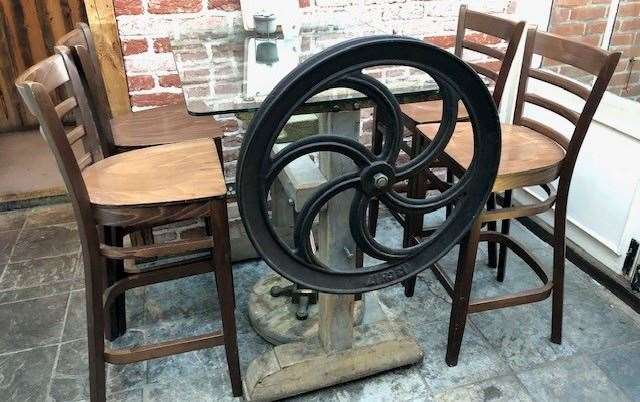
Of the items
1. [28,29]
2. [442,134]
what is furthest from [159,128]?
[28,29]

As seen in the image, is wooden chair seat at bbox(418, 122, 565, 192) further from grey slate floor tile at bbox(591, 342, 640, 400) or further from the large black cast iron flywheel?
grey slate floor tile at bbox(591, 342, 640, 400)

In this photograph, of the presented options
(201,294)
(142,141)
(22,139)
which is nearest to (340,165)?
(142,141)

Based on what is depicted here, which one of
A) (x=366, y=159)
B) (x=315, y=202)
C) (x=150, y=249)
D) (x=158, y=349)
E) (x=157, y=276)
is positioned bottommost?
(x=158, y=349)

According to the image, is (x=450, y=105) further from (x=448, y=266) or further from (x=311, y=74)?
(x=448, y=266)

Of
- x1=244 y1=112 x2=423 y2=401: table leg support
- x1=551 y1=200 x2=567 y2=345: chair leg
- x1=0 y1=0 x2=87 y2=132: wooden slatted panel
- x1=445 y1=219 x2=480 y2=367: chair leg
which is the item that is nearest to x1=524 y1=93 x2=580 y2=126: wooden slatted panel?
x1=551 y1=200 x2=567 y2=345: chair leg

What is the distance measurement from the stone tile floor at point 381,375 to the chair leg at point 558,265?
0.07 meters

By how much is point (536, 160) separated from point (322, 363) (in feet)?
3.21

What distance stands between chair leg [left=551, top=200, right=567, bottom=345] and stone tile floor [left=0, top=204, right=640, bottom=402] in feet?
0.23

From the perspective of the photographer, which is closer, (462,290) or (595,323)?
(462,290)

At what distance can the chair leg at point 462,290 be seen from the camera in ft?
5.79

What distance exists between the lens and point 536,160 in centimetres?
180

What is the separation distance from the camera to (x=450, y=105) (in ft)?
4.19

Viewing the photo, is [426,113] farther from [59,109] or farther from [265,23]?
[59,109]

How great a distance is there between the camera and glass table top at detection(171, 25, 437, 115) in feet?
4.59
